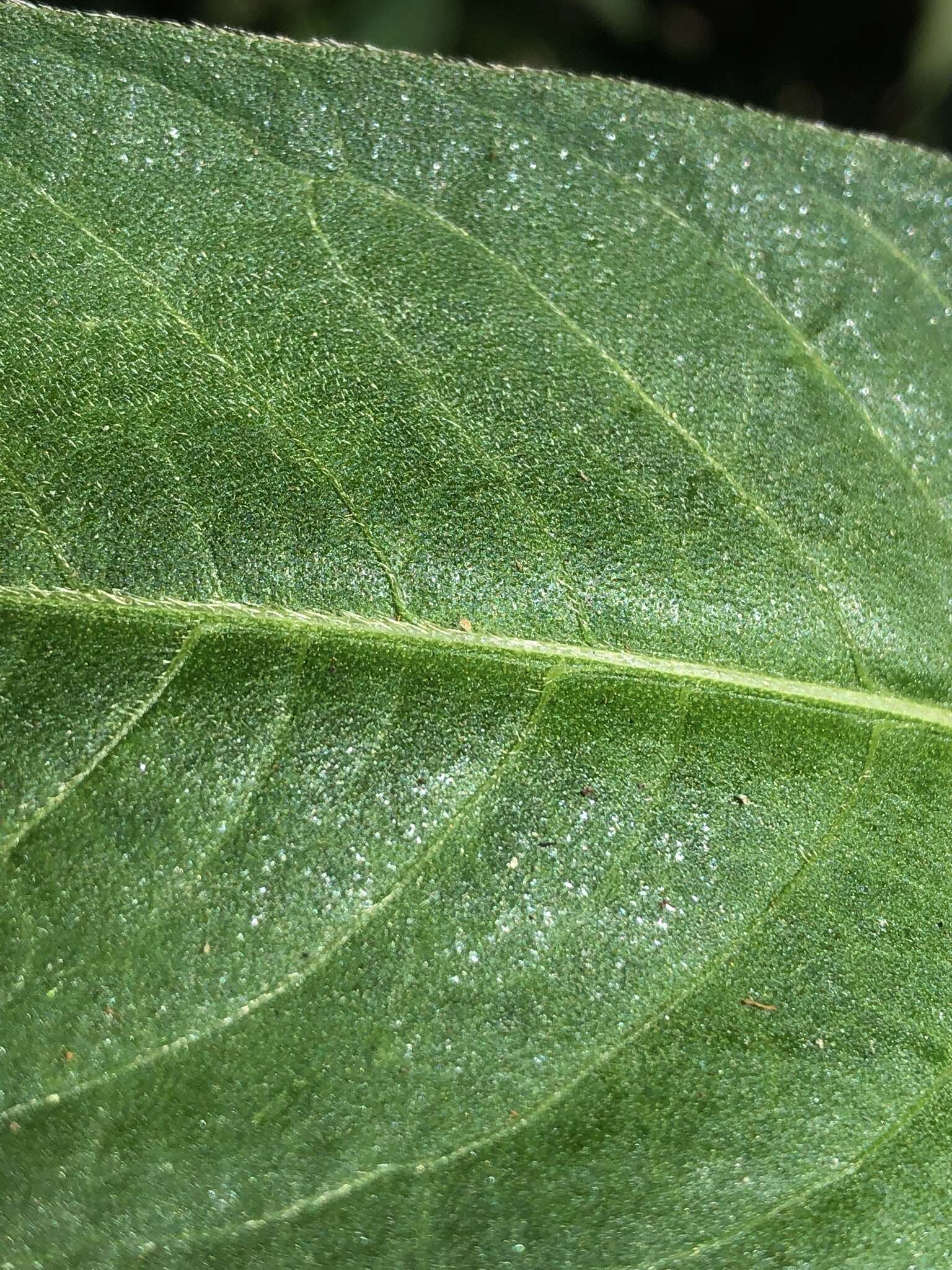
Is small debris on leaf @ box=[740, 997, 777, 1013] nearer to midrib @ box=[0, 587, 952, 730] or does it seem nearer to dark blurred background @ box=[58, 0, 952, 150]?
midrib @ box=[0, 587, 952, 730]

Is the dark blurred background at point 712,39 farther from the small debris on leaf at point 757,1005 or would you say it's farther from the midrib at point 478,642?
the small debris on leaf at point 757,1005

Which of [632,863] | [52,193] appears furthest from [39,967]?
[52,193]

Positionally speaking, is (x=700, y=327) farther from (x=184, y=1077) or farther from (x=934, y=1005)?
(x=184, y=1077)

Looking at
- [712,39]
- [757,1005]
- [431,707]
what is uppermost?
[712,39]

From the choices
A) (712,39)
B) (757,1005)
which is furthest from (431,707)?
(712,39)

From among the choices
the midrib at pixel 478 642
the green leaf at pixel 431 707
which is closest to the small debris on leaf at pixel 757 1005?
the green leaf at pixel 431 707

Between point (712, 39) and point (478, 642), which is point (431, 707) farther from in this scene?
point (712, 39)
